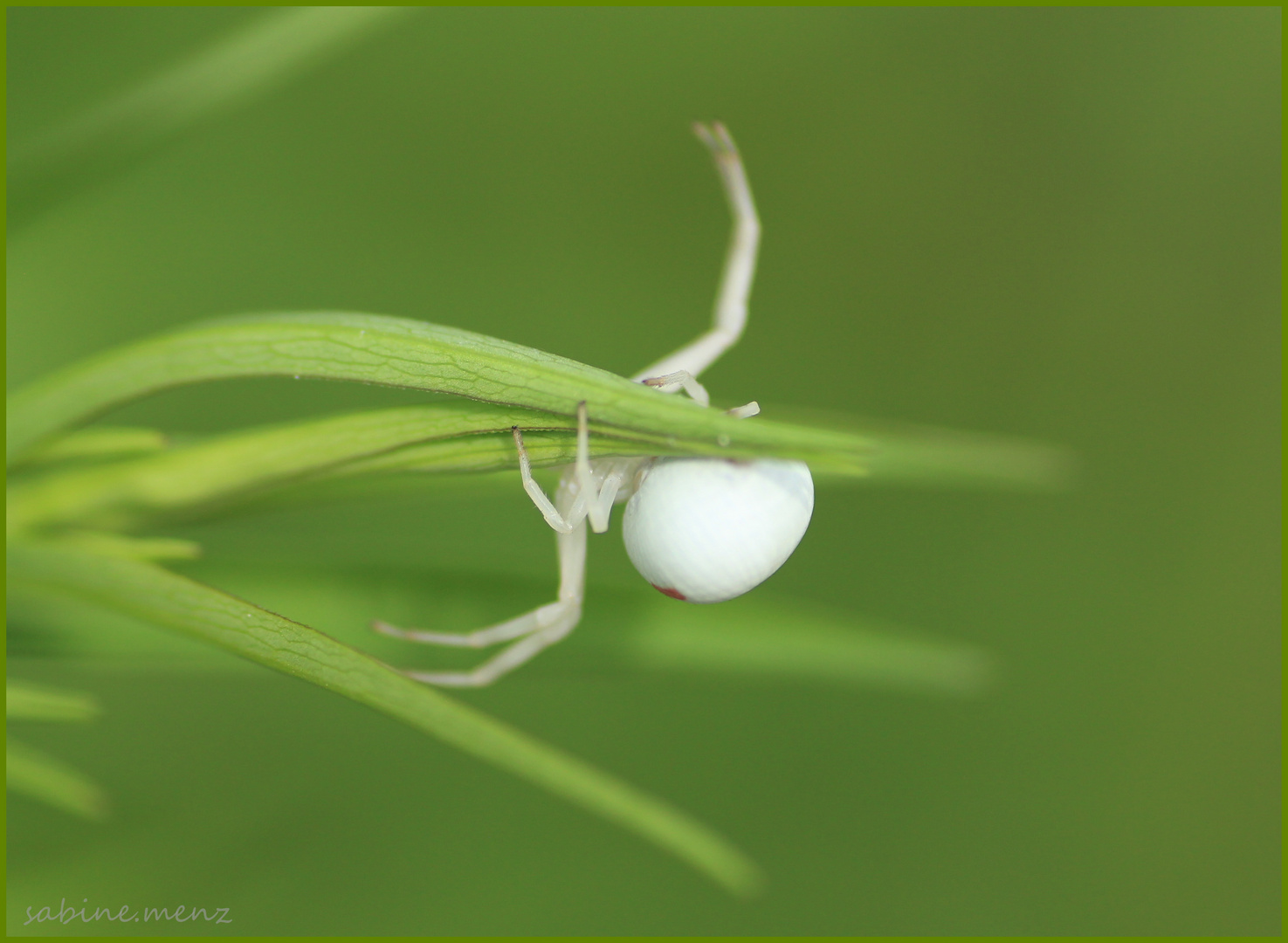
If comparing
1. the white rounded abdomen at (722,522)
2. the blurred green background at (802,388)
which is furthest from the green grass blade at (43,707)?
the blurred green background at (802,388)

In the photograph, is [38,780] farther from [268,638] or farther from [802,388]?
[802,388]

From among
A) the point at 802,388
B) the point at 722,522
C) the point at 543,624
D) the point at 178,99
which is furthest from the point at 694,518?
the point at 802,388

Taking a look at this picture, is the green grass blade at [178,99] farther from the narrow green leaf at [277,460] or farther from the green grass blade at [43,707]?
the green grass blade at [43,707]

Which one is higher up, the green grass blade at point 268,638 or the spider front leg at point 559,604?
the spider front leg at point 559,604

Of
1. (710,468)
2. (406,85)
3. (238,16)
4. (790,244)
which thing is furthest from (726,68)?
(710,468)

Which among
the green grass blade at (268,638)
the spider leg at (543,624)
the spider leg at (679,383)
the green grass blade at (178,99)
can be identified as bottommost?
the green grass blade at (268,638)
